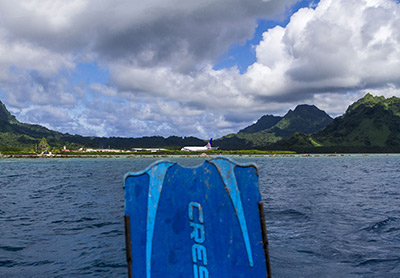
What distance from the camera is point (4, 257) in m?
11.2

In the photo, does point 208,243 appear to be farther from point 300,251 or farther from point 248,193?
point 300,251

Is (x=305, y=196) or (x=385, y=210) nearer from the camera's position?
(x=385, y=210)

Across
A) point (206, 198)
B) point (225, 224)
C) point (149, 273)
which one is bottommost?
point (149, 273)

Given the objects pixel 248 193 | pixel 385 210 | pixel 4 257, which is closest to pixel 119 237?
pixel 4 257

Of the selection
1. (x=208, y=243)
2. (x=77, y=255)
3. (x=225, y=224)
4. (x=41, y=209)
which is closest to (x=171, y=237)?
(x=208, y=243)

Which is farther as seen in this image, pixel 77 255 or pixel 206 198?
pixel 77 255

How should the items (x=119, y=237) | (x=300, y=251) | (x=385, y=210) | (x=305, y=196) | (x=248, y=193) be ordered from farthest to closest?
(x=305, y=196)
(x=385, y=210)
(x=119, y=237)
(x=300, y=251)
(x=248, y=193)

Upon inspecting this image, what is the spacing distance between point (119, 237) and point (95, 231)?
1.96 m

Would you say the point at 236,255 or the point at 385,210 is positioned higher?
the point at 236,255

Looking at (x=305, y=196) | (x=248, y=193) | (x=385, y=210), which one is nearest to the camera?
(x=248, y=193)

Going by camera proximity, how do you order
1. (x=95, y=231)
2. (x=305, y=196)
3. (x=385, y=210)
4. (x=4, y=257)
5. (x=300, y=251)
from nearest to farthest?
(x=4, y=257), (x=300, y=251), (x=95, y=231), (x=385, y=210), (x=305, y=196)

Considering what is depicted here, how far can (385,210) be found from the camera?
20.8 m

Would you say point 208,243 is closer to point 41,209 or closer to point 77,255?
point 77,255

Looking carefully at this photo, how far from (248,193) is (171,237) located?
160 cm
